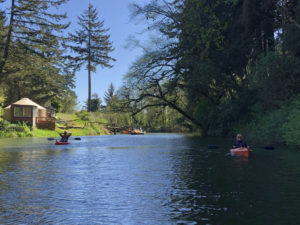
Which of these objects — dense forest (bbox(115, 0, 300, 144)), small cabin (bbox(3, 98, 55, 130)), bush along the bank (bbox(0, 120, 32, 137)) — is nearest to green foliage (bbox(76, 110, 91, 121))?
small cabin (bbox(3, 98, 55, 130))

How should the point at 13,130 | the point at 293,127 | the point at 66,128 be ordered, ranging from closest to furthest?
1. the point at 293,127
2. the point at 13,130
3. the point at 66,128

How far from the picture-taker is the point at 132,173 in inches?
603

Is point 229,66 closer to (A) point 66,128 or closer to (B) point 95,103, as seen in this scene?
(A) point 66,128

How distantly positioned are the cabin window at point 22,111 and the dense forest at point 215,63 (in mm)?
6195

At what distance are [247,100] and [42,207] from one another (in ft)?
98.5

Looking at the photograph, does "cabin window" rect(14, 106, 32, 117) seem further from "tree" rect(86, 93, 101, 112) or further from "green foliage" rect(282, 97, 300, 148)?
"tree" rect(86, 93, 101, 112)

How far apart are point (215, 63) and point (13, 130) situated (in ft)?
100.0

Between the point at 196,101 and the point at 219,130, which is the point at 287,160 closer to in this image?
the point at 219,130

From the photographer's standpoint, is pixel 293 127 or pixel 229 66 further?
pixel 229 66

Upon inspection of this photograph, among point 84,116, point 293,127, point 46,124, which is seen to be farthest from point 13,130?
point 293,127

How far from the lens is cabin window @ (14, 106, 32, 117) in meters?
59.9

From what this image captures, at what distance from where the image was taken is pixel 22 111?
197 feet

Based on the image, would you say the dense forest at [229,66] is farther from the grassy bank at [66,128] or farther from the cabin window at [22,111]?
the cabin window at [22,111]

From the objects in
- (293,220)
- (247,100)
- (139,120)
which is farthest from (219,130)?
(139,120)
